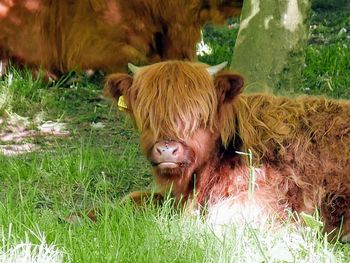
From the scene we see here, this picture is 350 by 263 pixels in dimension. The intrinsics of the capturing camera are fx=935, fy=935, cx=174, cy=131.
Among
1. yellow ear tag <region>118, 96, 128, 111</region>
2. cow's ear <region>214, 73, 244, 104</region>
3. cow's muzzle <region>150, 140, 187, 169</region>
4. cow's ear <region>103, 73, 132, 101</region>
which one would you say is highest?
cow's ear <region>214, 73, 244, 104</region>

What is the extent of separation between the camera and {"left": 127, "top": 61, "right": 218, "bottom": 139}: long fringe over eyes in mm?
4551

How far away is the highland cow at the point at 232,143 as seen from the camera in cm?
459

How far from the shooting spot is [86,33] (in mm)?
8062

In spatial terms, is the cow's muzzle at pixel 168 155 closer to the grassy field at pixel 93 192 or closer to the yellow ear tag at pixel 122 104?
the grassy field at pixel 93 192

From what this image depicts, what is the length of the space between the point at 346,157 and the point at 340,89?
288 cm

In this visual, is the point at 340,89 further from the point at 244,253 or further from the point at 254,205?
the point at 244,253

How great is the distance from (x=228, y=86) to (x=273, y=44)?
1.44 metres

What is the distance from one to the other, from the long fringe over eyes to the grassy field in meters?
0.40

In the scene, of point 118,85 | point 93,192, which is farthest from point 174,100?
point 93,192

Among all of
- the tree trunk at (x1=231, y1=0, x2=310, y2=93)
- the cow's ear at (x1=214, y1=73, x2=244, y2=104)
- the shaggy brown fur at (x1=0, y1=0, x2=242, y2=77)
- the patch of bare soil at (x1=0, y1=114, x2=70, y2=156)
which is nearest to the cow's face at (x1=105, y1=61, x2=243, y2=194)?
the cow's ear at (x1=214, y1=73, x2=244, y2=104)

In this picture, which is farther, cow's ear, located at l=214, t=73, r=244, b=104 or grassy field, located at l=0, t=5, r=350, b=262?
cow's ear, located at l=214, t=73, r=244, b=104

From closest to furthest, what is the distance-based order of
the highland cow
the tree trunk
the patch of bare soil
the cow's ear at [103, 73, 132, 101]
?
the highland cow → the cow's ear at [103, 73, 132, 101] → the tree trunk → the patch of bare soil

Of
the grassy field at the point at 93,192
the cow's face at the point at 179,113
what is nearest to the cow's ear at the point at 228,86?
the cow's face at the point at 179,113

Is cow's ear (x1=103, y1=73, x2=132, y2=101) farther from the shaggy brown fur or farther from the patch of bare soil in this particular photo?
the shaggy brown fur
